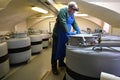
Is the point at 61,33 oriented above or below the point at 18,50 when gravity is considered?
above

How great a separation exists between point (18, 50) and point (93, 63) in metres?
2.61

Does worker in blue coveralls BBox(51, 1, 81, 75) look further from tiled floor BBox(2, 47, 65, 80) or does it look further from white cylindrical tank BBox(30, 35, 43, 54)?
white cylindrical tank BBox(30, 35, 43, 54)

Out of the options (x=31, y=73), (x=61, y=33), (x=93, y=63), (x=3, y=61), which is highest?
(x=61, y=33)

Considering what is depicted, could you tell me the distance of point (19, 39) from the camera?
393 cm

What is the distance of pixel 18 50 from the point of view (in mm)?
3879

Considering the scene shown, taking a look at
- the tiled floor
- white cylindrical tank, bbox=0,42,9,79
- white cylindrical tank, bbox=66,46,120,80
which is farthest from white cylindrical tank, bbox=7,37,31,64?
white cylindrical tank, bbox=66,46,120,80

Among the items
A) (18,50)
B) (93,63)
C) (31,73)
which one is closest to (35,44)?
(18,50)

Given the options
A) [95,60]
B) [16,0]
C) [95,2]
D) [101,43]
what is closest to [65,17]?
[101,43]

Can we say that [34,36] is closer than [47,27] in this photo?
Yes

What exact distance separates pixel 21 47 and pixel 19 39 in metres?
0.21

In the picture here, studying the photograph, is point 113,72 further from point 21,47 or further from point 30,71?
point 21,47

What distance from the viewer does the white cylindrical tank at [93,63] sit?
1.65 metres

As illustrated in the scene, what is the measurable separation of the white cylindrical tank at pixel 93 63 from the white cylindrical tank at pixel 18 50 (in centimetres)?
225

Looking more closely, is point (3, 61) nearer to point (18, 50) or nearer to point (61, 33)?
point (18, 50)
